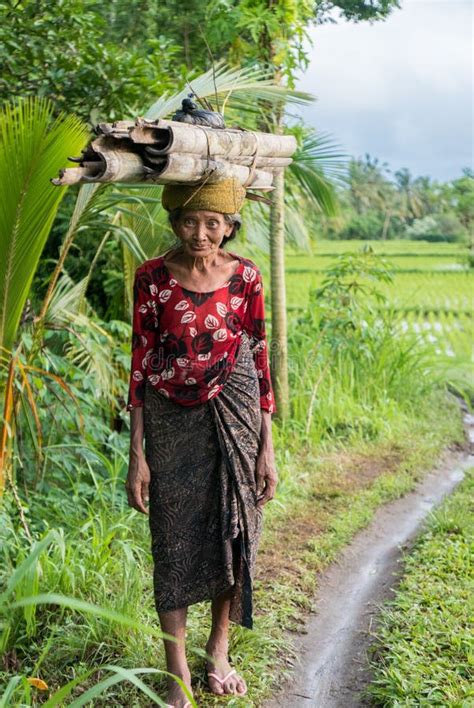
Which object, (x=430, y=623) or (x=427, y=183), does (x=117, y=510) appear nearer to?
(x=430, y=623)

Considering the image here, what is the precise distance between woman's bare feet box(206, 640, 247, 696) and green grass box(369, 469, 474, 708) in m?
0.42

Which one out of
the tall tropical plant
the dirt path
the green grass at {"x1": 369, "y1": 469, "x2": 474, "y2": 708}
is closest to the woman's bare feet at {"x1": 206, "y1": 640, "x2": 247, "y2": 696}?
the dirt path

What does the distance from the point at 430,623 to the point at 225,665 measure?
2.54ft

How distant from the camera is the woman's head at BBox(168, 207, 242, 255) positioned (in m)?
2.43

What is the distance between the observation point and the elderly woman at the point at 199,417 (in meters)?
2.48

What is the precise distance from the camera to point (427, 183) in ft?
52.8

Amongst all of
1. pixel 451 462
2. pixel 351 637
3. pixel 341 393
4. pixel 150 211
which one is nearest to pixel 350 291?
pixel 341 393

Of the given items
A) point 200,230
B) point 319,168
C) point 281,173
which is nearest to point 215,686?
point 200,230

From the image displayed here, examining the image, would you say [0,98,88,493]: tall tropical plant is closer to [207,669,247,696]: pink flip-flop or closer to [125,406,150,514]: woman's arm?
[125,406,150,514]: woman's arm

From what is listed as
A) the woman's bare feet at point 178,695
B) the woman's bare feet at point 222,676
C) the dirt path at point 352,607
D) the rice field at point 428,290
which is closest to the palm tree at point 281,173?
the rice field at point 428,290

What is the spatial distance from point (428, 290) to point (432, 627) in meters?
10.0

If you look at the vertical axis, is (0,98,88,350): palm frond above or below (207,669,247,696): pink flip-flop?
above

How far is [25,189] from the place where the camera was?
3.04m

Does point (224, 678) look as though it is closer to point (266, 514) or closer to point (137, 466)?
point (137, 466)
